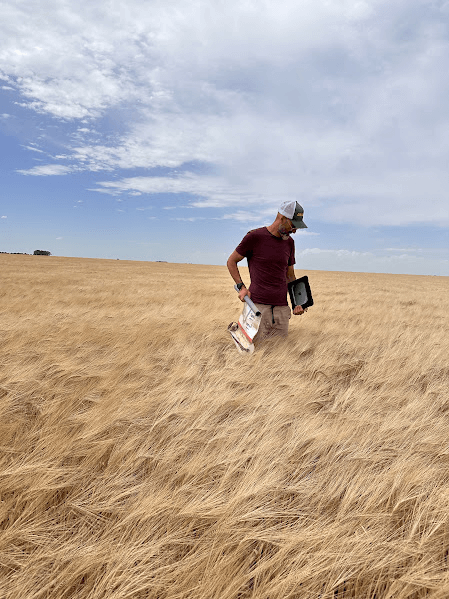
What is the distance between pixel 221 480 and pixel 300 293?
3058mm

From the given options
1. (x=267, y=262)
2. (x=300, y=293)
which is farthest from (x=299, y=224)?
(x=300, y=293)

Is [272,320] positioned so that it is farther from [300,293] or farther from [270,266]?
[270,266]

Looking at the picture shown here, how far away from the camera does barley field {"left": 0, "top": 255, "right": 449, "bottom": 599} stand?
1.23 metres

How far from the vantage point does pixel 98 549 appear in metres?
1.29

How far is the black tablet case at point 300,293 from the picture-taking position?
4324mm

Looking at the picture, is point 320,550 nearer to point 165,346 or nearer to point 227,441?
point 227,441

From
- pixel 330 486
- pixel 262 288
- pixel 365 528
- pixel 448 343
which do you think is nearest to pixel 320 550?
pixel 365 528

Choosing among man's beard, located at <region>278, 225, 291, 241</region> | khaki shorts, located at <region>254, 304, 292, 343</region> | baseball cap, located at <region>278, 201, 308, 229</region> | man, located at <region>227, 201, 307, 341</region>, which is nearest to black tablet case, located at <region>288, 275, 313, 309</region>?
man, located at <region>227, 201, 307, 341</region>

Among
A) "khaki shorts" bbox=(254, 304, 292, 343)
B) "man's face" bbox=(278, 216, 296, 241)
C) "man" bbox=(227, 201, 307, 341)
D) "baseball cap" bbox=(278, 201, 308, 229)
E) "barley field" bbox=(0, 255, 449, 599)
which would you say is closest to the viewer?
"barley field" bbox=(0, 255, 449, 599)

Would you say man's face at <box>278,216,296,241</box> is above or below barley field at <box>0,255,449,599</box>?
above

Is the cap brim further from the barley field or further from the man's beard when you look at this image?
the barley field

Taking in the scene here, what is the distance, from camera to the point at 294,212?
3.95 metres

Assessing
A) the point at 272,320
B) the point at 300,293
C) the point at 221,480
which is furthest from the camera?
the point at 272,320

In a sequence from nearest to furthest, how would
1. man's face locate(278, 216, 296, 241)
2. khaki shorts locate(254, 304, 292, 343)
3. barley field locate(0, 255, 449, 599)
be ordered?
barley field locate(0, 255, 449, 599)
man's face locate(278, 216, 296, 241)
khaki shorts locate(254, 304, 292, 343)
